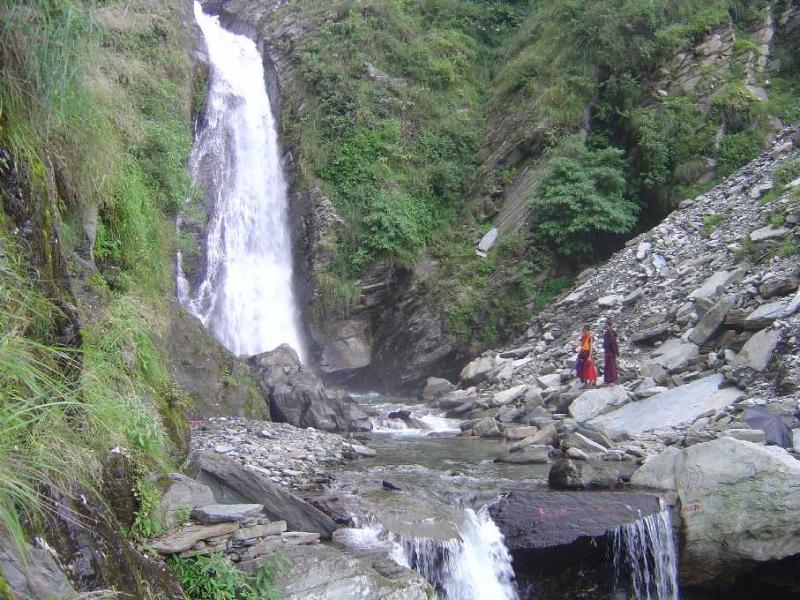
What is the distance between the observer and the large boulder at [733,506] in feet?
22.8

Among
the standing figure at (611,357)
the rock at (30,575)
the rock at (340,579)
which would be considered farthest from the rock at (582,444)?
the rock at (30,575)

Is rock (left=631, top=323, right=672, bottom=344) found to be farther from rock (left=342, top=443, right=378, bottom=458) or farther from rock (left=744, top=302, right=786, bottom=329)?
rock (left=342, top=443, right=378, bottom=458)

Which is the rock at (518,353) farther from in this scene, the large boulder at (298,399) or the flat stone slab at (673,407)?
the flat stone slab at (673,407)

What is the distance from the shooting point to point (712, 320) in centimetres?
1198

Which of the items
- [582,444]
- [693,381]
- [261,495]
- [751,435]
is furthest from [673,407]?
[261,495]

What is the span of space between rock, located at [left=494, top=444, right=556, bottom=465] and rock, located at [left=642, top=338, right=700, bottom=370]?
10.3ft

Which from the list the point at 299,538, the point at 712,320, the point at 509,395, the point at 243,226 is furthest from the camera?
the point at 243,226

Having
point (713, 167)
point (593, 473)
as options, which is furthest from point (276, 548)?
point (713, 167)

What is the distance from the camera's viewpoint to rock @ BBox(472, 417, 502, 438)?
1211 centimetres

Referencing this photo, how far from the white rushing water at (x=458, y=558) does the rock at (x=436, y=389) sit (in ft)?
29.5

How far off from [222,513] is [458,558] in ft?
8.69

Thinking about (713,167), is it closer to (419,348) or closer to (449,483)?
(419,348)

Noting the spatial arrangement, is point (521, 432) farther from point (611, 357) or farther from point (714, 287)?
point (714, 287)

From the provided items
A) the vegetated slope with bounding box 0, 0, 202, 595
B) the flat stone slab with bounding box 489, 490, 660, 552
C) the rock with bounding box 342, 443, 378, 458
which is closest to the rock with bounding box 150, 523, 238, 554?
the vegetated slope with bounding box 0, 0, 202, 595
